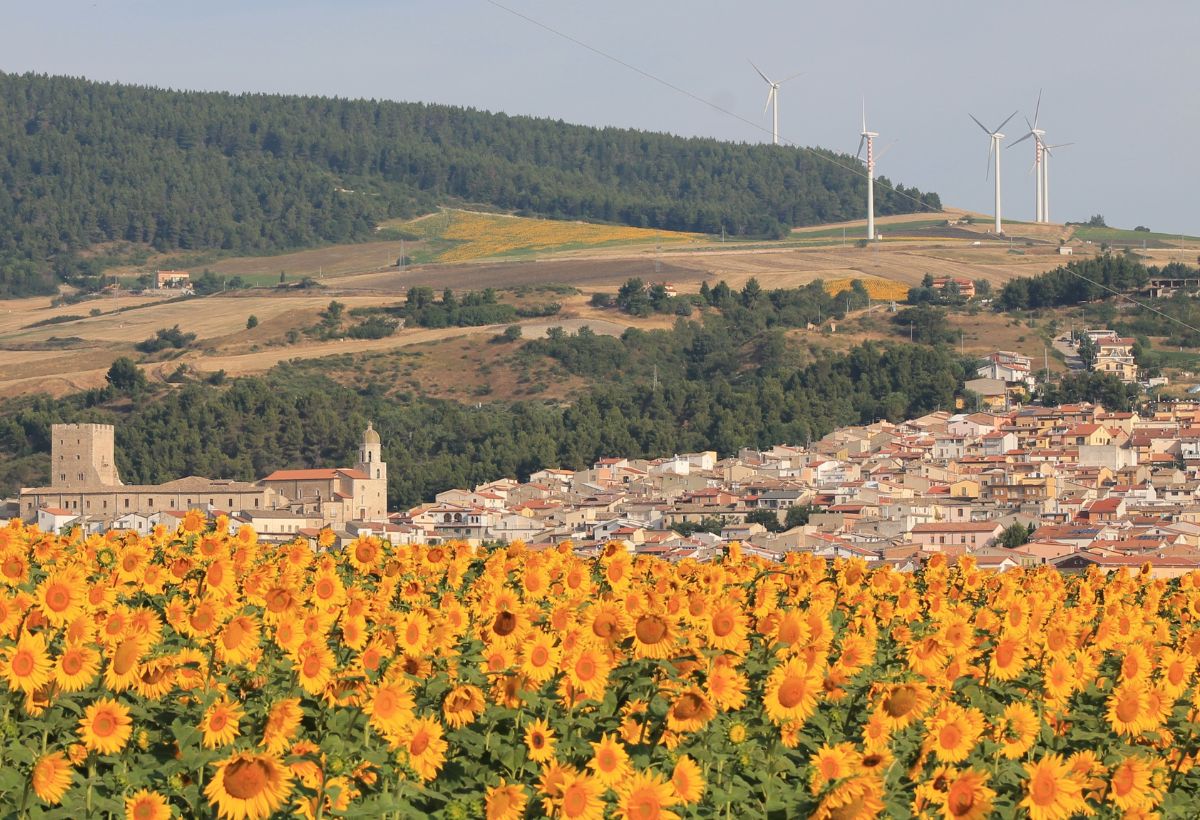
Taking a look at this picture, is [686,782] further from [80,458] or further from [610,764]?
[80,458]

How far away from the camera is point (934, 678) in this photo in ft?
44.7

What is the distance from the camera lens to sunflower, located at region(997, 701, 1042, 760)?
39.2ft

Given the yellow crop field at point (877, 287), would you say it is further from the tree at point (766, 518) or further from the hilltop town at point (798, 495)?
the tree at point (766, 518)

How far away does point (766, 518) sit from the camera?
10362 cm

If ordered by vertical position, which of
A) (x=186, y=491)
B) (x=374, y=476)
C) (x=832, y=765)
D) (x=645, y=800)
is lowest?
(x=374, y=476)

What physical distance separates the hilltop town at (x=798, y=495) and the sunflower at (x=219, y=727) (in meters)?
63.8

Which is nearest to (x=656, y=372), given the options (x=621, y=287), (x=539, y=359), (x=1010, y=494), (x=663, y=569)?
(x=539, y=359)

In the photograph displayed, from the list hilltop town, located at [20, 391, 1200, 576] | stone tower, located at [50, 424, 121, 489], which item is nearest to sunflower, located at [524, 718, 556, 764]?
hilltop town, located at [20, 391, 1200, 576]

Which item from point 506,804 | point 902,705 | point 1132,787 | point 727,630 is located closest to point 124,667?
point 506,804

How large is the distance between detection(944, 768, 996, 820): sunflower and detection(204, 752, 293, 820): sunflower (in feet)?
9.06

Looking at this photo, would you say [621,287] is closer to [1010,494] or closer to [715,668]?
[1010,494]

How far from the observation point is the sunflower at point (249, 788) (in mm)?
9445

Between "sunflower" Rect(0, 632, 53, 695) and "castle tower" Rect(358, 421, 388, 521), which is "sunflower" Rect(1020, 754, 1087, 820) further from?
"castle tower" Rect(358, 421, 388, 521)

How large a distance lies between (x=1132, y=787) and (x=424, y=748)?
327cm
